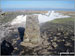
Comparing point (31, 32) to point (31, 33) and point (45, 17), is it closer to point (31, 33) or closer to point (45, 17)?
point (31, 33)

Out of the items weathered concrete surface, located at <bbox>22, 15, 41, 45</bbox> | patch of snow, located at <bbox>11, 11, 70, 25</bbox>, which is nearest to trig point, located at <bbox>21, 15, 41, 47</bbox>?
weathered concrete surface, located at <bbox>22, 15, 41, 45</bbox>

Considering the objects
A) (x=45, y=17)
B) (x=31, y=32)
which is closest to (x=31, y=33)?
(x=31, y=32)

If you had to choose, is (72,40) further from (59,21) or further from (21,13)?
(21,13)

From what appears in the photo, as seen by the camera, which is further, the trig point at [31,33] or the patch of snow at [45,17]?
the patch of snow at [45,17]

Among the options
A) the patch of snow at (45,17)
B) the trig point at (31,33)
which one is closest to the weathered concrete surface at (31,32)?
the trig point at (31,33)

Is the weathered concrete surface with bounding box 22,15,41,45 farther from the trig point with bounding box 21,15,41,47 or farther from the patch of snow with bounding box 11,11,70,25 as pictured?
the patch of snow with bounding box 11,11,70,25

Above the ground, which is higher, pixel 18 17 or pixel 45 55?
pixel 18 17

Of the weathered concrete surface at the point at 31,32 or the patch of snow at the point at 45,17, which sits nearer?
the weathered concrete surface at the point at 31,32

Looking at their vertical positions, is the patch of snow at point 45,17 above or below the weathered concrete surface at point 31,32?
above

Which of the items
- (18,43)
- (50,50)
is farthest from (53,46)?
(18,43)

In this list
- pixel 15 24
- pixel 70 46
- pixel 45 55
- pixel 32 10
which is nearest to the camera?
pixel 45 55

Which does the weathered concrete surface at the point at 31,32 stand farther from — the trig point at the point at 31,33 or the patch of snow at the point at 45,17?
the patch of snow at the point at 45,17
